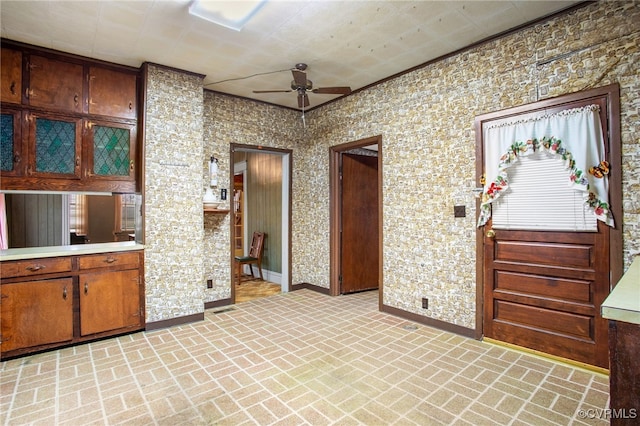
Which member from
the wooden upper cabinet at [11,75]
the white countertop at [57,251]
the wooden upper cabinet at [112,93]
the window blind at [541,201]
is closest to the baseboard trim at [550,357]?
the window blind at [541,201]

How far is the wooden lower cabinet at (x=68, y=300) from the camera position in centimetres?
290

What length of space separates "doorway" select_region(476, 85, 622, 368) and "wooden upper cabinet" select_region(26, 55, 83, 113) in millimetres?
4140

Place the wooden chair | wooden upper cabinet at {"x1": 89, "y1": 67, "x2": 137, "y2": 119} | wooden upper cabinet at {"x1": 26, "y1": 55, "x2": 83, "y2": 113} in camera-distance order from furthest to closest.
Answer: the wooden chair → wooden upper cabinet at {"x1": 89, "y1": 67, "x2": 137, "y2": 119} → wooden upper cabinet at {"x1": 26, "y1": 55, "x2": 83, "y2": 113}

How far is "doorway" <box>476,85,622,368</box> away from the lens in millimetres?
2549

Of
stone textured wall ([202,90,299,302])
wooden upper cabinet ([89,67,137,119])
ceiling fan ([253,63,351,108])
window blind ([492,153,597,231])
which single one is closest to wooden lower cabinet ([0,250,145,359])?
stone textured wall ([202,90,299,302])

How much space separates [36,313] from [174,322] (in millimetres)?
1248

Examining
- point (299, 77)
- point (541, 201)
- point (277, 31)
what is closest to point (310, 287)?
point (299, 77)

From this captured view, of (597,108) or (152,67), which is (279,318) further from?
(597,108)

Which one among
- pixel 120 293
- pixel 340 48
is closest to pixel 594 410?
pixel 340 48

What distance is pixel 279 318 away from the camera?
4027mm

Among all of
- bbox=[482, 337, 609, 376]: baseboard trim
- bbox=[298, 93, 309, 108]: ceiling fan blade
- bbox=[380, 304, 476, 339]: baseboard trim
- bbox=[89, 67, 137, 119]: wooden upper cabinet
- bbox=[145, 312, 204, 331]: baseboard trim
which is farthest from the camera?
bbox=[298, 93, 309, 108]: ceiling fan blade

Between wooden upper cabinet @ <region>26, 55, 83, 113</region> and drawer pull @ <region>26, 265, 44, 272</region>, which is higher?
wooden upper cabinet @ <region>26, 55, 83, 113</region>

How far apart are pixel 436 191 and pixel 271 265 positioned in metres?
3.56

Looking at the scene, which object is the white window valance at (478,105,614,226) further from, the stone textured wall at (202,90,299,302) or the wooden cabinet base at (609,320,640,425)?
the stone textured wall at (202,90,299,302)
